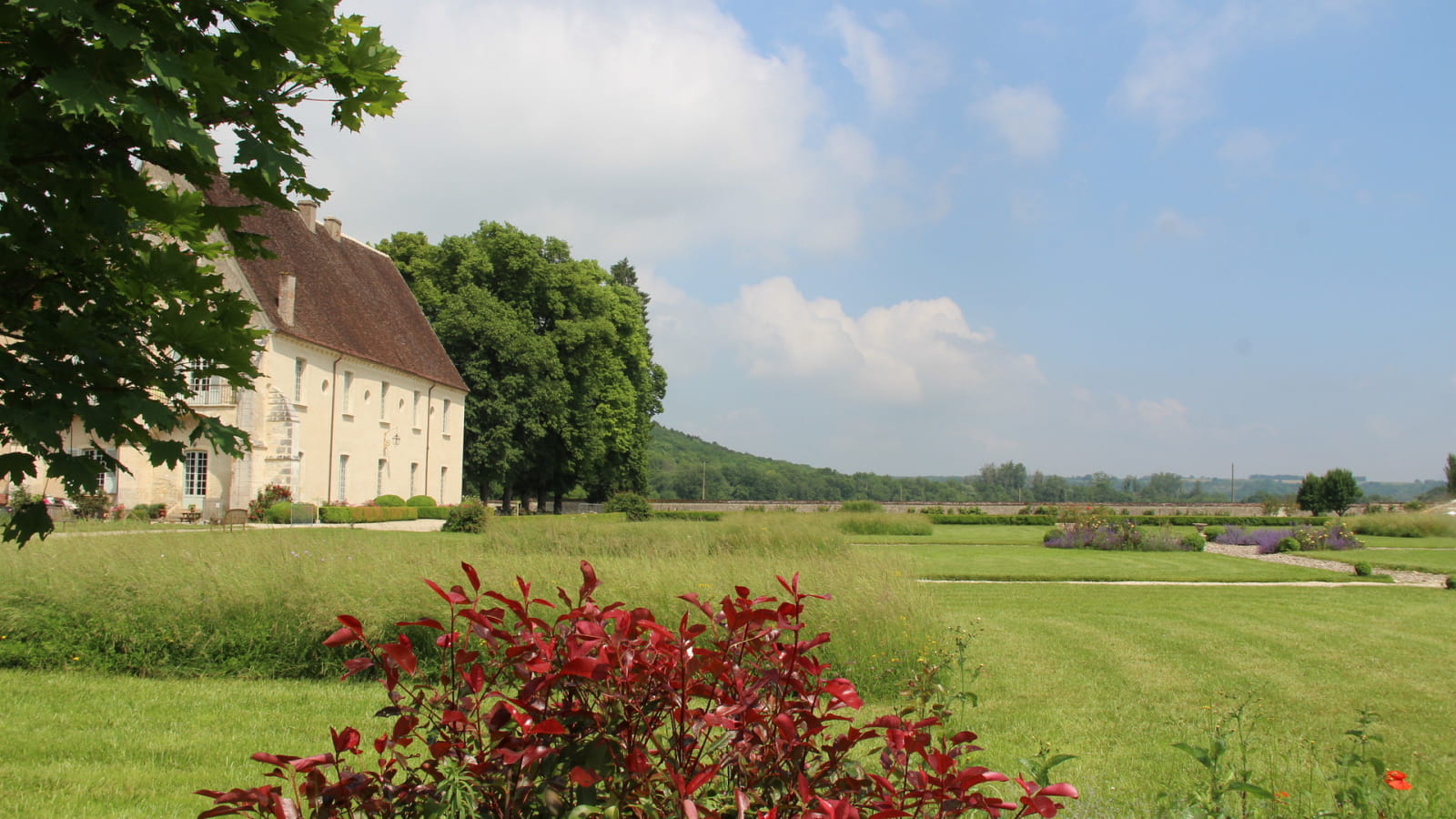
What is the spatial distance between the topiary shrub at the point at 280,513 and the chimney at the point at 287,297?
5651mm

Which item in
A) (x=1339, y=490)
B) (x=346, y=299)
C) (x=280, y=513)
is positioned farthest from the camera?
(x=1339, y=490)

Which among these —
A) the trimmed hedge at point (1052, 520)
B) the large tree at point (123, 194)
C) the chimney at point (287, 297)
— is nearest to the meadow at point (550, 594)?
the large tree at point (123, 194)

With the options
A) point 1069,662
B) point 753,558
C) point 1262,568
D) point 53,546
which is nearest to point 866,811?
point 1069,662

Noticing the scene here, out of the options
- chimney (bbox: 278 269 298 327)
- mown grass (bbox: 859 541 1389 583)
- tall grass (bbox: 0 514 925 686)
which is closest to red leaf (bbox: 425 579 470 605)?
tall grass (bbox: 0 514 925 686)

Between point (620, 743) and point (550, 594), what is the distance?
6099 mm

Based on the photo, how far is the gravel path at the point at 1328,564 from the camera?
1741cm

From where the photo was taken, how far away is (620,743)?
1979mm

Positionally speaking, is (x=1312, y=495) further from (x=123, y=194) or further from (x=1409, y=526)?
(x=123, y=194)

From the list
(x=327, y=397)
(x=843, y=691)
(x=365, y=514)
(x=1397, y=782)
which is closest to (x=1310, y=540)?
(x=1397, y=782)

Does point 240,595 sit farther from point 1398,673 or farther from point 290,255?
point 290,255

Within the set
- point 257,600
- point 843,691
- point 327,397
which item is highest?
point 327,397

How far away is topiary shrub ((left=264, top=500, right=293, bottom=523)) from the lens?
25812 millimetres

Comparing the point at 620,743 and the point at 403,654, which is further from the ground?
the point at 403,654

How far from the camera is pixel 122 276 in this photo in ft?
9.09
